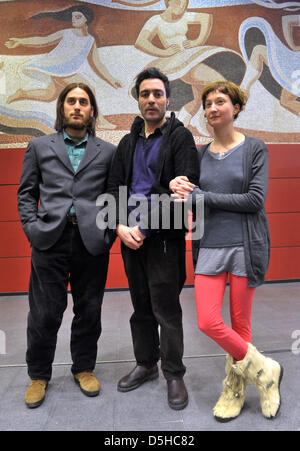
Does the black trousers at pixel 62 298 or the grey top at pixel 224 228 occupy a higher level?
the grey top at pixel 224 228

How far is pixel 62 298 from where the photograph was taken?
5.64 feet

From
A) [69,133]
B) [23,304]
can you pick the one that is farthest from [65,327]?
[69,133]

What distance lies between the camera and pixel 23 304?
3.64 m

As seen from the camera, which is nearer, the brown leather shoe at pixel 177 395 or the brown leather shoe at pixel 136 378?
the brown leather shoe at pixel 177 395

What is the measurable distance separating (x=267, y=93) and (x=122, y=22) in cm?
203

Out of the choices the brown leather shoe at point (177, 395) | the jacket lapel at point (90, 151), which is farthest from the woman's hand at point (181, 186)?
the brown leather shoe at point (177, 395)

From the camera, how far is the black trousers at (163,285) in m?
1.62

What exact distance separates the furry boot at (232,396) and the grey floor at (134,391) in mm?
46

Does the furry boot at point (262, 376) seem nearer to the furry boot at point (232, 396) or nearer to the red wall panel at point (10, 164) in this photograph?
the furry boot at point (232, 396)

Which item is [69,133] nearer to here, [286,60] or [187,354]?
[187,354]

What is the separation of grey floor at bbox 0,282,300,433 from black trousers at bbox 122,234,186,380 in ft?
0.69

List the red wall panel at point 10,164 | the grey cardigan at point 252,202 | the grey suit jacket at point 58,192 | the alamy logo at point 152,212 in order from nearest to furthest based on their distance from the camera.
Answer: the grey cardigan at point 252,202 < the alamy logo at point 152,212 < the grey suit jacket at point 58,192 < the red wall panel at point 10,164

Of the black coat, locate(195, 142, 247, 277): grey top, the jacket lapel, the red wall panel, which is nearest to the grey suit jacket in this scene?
the jacket lapel

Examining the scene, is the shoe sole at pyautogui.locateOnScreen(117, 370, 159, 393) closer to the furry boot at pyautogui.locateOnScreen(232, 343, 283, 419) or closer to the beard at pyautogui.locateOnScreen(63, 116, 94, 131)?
the furry boot at pyautogui.locateOnScreen(232, 343, 283, 419)
